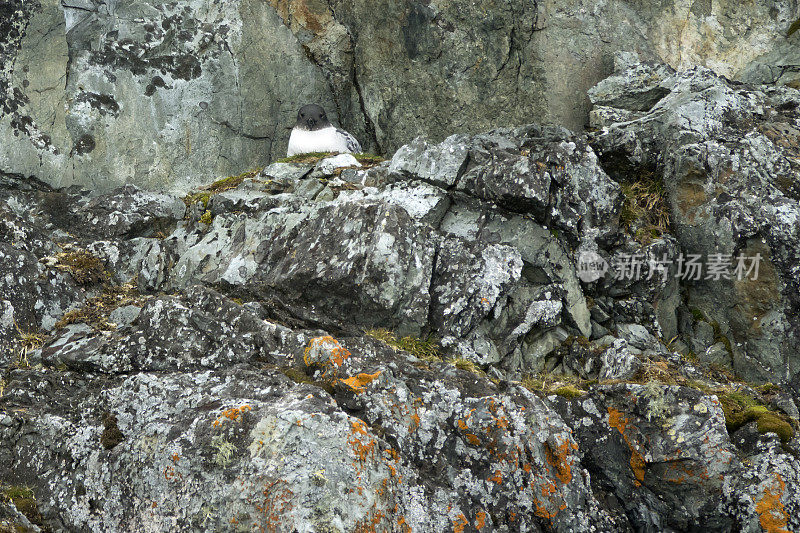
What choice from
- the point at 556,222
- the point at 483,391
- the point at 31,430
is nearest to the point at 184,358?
the point at 31,430

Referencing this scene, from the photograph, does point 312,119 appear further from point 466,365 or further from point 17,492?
point 17,492

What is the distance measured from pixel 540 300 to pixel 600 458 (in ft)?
8.01

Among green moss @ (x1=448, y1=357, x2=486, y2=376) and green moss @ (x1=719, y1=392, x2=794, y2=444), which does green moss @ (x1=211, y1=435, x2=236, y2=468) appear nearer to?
green moss @ (x1=448, y1=357, x2=486, y2=376)

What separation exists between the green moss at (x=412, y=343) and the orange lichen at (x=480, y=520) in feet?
7.05

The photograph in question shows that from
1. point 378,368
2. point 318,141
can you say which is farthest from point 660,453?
point 318,141

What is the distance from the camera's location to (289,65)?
12969 millimetres

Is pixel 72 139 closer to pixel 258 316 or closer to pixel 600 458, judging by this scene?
pixel 258 316

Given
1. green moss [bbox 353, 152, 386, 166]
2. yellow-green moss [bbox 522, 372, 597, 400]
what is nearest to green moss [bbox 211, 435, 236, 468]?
yellow-green moss [bbox 522, 372, 597, 400]

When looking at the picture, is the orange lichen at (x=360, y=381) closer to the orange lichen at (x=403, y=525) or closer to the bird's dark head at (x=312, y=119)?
the orange lichen at (x=403, y=525)

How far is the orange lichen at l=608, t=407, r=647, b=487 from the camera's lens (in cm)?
606

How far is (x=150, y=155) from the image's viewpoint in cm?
1170

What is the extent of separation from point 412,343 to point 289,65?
7.66 m

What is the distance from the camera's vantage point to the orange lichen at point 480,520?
5391mm

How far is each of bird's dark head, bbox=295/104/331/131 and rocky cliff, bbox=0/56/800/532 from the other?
3.40ft
